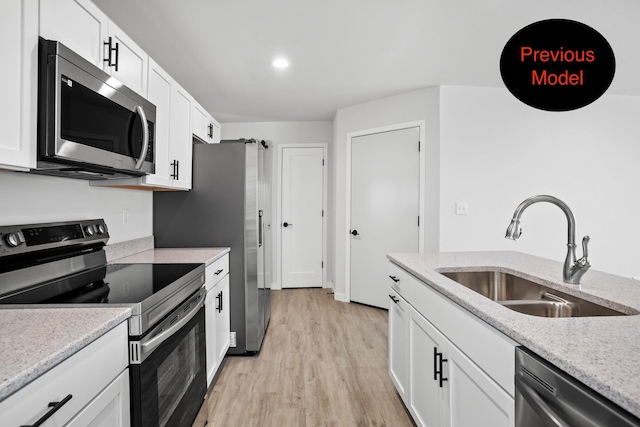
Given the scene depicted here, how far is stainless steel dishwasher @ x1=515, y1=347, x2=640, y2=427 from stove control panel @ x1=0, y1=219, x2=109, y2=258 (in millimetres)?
1775

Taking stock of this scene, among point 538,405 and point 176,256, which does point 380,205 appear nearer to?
point 176,256

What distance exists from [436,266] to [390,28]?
1.64 m

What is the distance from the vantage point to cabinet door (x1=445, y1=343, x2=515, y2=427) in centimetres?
91

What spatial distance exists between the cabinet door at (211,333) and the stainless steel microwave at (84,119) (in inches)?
34.9

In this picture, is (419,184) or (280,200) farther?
(280,200)

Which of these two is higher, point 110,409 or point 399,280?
point 399,280

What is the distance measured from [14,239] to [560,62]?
2723 millimetres

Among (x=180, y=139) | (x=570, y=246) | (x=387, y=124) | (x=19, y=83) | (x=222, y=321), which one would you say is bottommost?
(x=222, y=321)

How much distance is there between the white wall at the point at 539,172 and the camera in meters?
3.28

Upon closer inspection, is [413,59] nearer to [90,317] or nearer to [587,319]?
[587,319]

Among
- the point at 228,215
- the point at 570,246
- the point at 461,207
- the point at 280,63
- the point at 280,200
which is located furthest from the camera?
the point at 280,200

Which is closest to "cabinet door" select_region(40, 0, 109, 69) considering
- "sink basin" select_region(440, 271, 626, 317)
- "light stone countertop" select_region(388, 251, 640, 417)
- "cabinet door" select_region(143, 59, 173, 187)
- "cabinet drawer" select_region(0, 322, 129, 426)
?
"cabinet door" select_region(143, 59, 173, 187)

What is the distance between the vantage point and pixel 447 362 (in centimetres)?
126

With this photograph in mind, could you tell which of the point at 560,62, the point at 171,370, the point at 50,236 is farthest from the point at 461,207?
the point at 50,236
